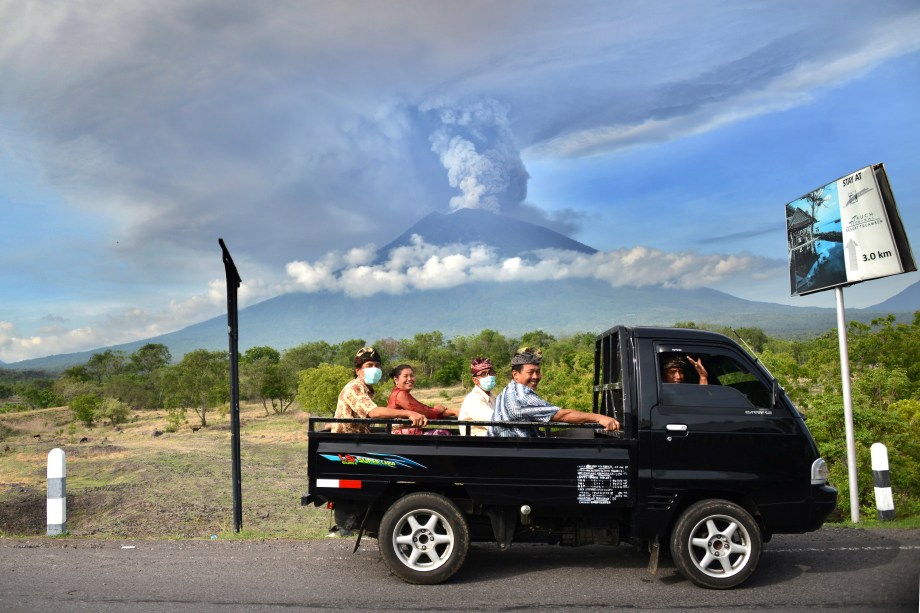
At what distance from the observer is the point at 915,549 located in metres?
7.96

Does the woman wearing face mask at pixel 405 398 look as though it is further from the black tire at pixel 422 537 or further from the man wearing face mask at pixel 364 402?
the black tire at pixel 422 537

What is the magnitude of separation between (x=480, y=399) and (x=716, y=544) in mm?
2550

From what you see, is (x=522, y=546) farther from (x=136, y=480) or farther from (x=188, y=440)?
(x=188, y=440)

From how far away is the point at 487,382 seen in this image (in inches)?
306

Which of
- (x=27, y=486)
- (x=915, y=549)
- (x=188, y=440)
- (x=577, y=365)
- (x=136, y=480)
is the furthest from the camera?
(x=188, y=440)

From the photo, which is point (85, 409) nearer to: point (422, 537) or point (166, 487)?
point (166, 487)

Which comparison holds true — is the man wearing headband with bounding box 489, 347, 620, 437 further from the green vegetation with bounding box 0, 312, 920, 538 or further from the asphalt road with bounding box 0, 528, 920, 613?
the green vegetation with bounding box 0, 312, 920, 538

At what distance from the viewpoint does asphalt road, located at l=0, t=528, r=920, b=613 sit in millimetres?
6090

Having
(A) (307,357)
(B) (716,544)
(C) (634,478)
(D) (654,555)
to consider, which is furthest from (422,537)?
(A) (307,357)

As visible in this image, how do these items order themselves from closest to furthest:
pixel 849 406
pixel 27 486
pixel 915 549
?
pixel 915 549, pixel 849 406, pixel 27 486

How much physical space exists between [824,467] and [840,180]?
20.3ft

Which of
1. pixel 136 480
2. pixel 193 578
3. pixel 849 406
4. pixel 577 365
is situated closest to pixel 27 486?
pixel 136 480

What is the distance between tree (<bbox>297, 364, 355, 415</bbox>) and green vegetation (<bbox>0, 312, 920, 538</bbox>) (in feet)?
0.26

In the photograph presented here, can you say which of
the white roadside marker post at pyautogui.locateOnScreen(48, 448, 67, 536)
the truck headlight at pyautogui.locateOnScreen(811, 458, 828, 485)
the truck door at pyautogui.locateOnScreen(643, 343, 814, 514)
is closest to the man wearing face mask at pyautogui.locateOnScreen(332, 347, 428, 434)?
the truck door at pyautogui.locateOnScreen(643, 343, 814, 514)
